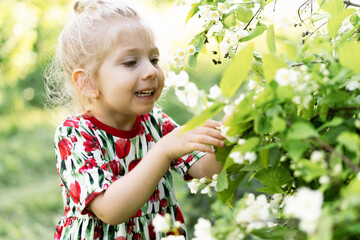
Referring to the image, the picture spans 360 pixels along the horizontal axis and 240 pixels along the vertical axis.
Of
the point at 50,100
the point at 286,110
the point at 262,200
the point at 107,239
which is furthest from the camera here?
the point at 50,100

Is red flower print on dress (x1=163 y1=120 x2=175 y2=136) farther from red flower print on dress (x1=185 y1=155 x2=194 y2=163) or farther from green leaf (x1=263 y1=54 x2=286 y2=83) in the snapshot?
green leaf (x1=263 y1=54 x2=286 y2=83)

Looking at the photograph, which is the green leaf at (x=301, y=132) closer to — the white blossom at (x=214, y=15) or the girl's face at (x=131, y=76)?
the white blossom at (x=214, y=15)

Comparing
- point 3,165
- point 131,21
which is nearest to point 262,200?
point 131,21

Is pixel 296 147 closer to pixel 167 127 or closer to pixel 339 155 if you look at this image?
pixel 339 155

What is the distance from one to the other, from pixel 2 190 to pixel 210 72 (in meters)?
3.45

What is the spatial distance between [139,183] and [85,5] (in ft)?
2.89

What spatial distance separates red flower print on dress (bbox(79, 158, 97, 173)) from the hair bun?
644 mm

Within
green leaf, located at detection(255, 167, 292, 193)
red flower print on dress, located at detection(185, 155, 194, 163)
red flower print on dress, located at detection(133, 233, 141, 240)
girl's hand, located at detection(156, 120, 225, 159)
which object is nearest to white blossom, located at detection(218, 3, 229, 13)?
girl's hand, located at detection(156, 120, 225, 159)

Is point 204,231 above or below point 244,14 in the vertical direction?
below

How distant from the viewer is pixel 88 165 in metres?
1.53

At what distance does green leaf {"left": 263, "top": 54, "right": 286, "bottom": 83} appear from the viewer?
0.83m

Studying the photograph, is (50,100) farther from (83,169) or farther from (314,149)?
(314,149)

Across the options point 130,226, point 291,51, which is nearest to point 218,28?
point 291,51

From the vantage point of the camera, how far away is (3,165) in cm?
481
